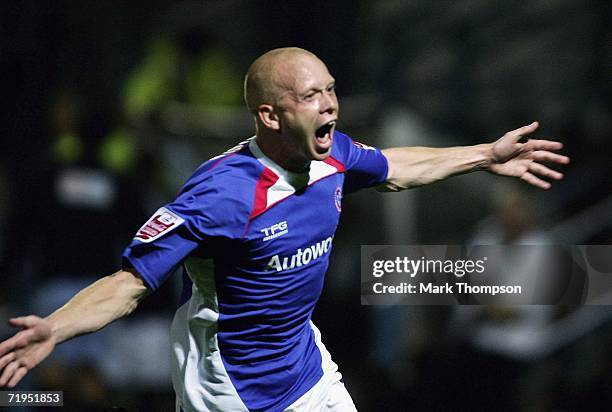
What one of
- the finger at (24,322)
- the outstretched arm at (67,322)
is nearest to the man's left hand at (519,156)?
the outstretched arm at (67,322)

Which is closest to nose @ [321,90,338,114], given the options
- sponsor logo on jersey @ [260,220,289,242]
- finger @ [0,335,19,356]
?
sponsor logo on jersey @ [260,220,289,242]

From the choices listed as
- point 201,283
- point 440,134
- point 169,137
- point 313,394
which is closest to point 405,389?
point 440,134

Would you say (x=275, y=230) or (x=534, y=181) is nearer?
(x=275, y=230)

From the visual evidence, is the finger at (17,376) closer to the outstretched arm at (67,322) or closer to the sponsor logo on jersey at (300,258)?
the outstretched arm at (67,322)

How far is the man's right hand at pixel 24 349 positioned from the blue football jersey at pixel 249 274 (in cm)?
56

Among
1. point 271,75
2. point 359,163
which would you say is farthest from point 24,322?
point 359,163

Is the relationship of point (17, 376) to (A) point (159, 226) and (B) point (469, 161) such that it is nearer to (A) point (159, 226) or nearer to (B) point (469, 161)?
(A) point (159, 226)

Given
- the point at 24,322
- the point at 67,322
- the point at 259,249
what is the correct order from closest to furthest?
1. the point at 24,322
2. the point at 67,322
3. the point at 259,249

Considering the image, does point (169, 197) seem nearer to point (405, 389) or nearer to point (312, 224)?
point (405, 389)

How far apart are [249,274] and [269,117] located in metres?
0.53

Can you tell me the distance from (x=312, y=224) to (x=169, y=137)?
2.72 metres

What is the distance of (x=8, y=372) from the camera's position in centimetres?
311

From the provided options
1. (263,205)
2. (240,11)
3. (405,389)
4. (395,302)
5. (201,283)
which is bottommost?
(405,389)

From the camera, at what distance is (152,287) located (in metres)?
3.53
